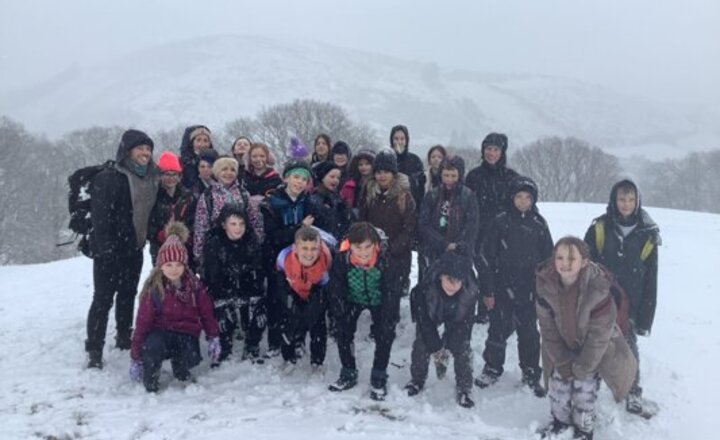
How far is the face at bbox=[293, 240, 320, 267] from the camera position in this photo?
541 centimetres

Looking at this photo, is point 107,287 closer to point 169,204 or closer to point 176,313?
point 176,313

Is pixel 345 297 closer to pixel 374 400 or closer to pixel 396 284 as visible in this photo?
pixel 396 284

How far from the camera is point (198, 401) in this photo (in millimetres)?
5191

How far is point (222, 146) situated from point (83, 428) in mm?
42513

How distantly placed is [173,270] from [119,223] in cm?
94

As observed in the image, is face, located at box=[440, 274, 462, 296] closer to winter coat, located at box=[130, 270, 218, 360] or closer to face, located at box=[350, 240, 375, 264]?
face, located at box=[350, 240, 375, 264]

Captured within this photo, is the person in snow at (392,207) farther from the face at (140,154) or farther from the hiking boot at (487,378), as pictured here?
the face at (140,154)

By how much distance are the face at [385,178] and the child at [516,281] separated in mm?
1339

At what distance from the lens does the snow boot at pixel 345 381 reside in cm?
549

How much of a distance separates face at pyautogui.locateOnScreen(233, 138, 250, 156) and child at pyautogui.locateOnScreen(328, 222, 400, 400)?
2.98m

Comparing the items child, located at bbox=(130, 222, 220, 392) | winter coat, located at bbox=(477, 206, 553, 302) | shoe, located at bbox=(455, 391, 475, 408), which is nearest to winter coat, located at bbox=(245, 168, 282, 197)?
child, located at bbox=(130, 222, 220, 392)

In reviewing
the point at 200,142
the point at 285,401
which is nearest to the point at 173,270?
the point at 285,401

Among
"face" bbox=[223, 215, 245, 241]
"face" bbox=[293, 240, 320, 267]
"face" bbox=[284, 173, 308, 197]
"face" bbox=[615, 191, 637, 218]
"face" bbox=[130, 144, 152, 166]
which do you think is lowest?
"face" bbox=[293, 240, 320, 267]

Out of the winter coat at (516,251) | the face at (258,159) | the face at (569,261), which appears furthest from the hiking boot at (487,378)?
the face at (258,159)
